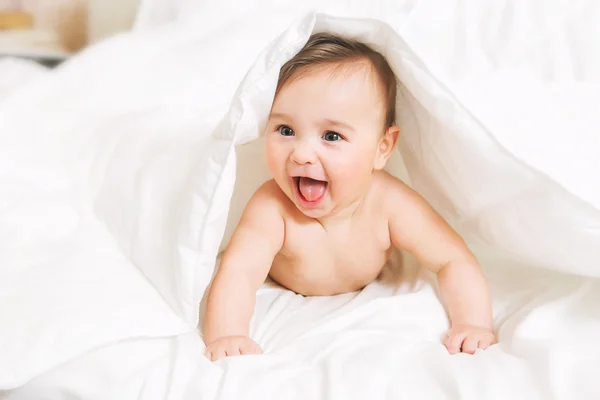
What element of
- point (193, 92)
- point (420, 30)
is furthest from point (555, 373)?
point (193, 92)

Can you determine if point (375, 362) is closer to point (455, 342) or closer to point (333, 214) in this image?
point (455, 342)

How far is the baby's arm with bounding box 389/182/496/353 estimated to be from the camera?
0.78 meters

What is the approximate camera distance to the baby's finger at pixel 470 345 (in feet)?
2.45

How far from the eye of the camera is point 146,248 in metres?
0.84

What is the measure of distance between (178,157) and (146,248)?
0.15m

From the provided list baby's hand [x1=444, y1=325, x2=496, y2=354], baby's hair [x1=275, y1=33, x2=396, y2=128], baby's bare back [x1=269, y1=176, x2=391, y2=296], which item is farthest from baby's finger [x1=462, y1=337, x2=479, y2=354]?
baby's hair [x1=275, y1=33, x2=396, y2=128]

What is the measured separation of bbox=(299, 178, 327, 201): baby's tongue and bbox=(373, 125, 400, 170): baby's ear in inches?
3.6

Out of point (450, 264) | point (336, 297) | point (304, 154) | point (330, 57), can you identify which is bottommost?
point (336, 297)

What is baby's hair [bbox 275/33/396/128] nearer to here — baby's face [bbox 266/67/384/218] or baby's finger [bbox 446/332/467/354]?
baby's face [bbox 266/67/384/218]

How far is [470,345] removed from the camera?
751mm

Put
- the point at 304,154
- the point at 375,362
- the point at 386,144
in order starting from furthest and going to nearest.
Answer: the point at 386,144
the point at 304,154
the point at 375,362

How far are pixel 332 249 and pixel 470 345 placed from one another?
0.24 metres

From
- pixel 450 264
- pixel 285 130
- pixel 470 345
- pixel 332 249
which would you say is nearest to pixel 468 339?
pixel 470 345

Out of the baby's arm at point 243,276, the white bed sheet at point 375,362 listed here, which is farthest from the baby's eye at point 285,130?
the white bed sheet at point 375,362
